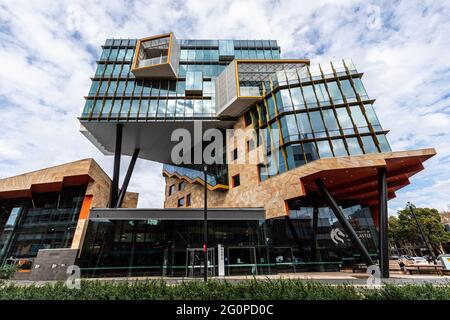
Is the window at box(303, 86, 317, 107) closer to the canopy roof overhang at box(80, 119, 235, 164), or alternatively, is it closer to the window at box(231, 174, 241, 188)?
the canopy roof overhang at box(80, 119, 235, 164)

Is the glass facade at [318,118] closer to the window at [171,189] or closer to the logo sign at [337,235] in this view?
the logo sign at [337,235]

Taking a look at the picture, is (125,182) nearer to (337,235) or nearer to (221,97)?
(221,97)

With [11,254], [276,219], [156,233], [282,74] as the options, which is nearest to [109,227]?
[156,233]

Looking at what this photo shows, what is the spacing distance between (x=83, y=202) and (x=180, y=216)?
14.5 metres

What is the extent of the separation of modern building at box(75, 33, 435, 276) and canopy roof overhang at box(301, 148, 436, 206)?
0.36 ft

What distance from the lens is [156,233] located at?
21.9 m

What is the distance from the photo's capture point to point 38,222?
2823cm

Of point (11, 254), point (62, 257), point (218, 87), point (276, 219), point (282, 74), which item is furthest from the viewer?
point (218, 87)

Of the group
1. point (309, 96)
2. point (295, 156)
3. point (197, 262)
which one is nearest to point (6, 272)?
point (197, 262)

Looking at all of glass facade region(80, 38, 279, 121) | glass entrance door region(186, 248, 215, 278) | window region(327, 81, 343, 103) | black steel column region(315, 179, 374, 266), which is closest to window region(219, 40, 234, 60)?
glass facade region(80, 38, 279, 121)

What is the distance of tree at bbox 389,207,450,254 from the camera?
154 ft

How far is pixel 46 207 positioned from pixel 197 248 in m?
22.7

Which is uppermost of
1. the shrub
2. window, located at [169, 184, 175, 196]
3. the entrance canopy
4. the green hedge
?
window, located at [169, 184, 175, 196]
